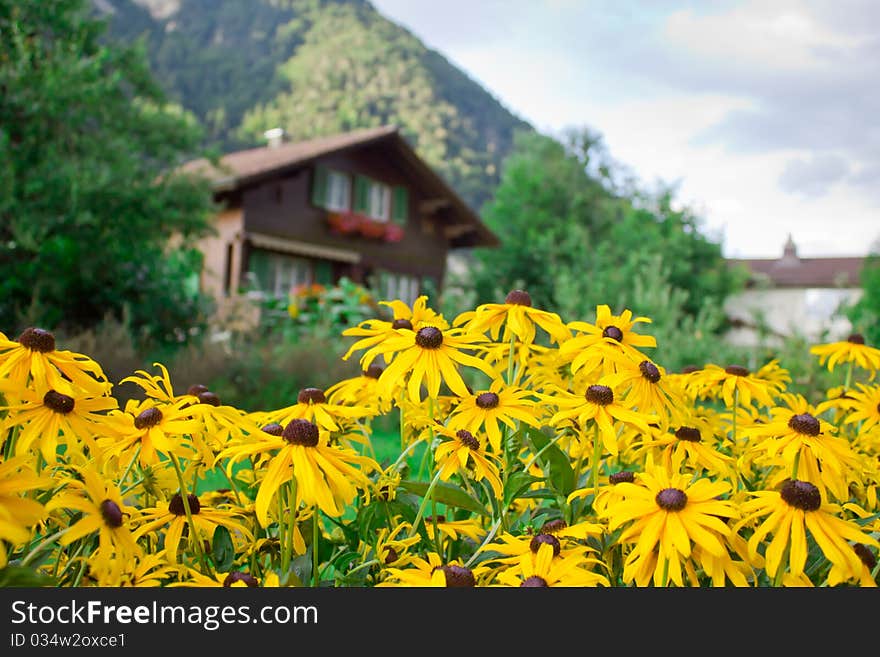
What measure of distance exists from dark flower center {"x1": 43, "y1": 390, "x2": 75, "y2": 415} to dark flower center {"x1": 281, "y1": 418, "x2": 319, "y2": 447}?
0.95 ft

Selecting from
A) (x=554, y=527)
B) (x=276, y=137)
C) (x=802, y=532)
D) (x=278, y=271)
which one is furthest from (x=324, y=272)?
(x=802, y=532)

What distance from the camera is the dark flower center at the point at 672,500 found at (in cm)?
90

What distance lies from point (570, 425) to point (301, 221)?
1844cm

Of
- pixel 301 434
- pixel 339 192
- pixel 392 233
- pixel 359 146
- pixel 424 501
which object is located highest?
pixel 359 146

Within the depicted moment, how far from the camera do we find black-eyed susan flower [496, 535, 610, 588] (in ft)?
2.85

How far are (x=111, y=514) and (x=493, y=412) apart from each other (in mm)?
534

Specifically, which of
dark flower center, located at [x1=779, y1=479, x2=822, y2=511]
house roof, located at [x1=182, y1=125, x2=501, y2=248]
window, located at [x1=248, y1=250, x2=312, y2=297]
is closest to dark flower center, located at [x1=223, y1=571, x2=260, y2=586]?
dark flower center, located at [x1=779, y1=479, x2=822, y2=511]

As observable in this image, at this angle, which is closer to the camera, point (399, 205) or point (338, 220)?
point (338, 220)

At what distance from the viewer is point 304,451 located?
945 mm

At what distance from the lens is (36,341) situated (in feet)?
3.52

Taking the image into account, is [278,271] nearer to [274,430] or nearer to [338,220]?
[338,220]

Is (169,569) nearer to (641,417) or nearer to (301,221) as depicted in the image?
(641,417)

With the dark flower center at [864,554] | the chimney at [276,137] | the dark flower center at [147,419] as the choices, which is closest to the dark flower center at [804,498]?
the dark flower center at [864,554]

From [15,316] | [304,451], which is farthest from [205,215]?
[304,451]
